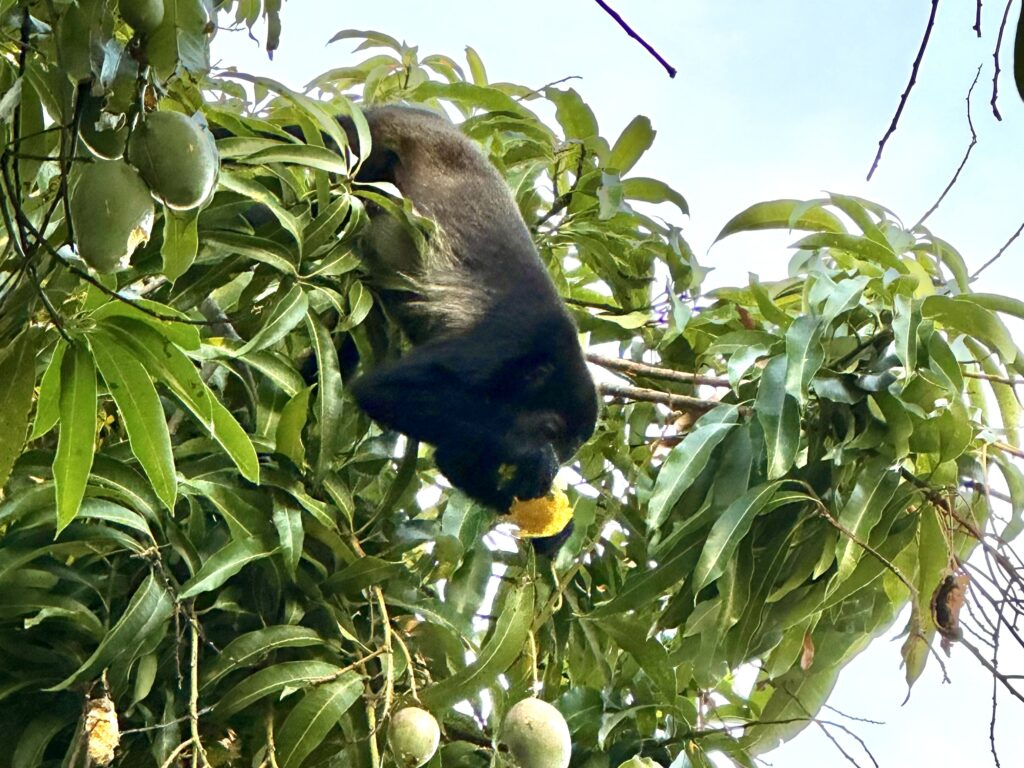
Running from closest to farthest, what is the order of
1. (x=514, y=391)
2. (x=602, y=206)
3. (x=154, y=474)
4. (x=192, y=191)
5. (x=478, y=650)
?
(x=192, y=191) → (x=154, y=474) → (x=478, y=650) → (x=602, y=206) → (x=514, y=391)

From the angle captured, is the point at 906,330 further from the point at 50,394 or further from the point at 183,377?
the point at 50,394

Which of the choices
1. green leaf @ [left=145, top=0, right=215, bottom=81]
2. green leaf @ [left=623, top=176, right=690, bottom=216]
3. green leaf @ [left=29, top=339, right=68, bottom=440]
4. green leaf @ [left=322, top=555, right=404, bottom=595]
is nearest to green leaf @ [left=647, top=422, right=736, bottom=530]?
green leaf @ [left=322, top=555, right=404, bottom=595]

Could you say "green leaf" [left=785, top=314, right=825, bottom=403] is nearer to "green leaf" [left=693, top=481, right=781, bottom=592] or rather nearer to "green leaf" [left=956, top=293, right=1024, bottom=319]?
"green leaf" [left=693, top=481, right=781, bottom=592]

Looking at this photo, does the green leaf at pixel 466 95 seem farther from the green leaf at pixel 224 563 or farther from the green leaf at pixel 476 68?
the green leaf at pixel 224 563

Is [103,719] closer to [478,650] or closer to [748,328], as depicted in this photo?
[478,650]

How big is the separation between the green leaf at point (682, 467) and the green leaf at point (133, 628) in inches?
27.4

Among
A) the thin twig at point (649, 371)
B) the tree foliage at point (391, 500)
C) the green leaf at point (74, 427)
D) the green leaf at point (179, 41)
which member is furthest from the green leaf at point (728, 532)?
the green leaf at point (179, 41)

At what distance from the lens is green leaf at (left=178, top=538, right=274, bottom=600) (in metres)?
1.47

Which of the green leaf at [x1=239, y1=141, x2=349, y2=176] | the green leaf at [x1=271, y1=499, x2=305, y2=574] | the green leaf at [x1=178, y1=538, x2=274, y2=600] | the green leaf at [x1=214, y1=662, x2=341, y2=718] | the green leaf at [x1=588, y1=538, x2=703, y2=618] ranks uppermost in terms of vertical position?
the green leaf at [x1=239, y1=141, x2=349, y2=176]

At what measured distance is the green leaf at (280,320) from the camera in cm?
154

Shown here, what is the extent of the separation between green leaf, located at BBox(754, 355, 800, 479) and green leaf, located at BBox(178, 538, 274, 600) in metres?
0.72

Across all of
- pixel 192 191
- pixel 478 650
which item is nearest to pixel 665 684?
pixel 478 650

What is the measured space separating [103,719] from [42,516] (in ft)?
0.92

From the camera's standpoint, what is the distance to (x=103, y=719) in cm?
139
